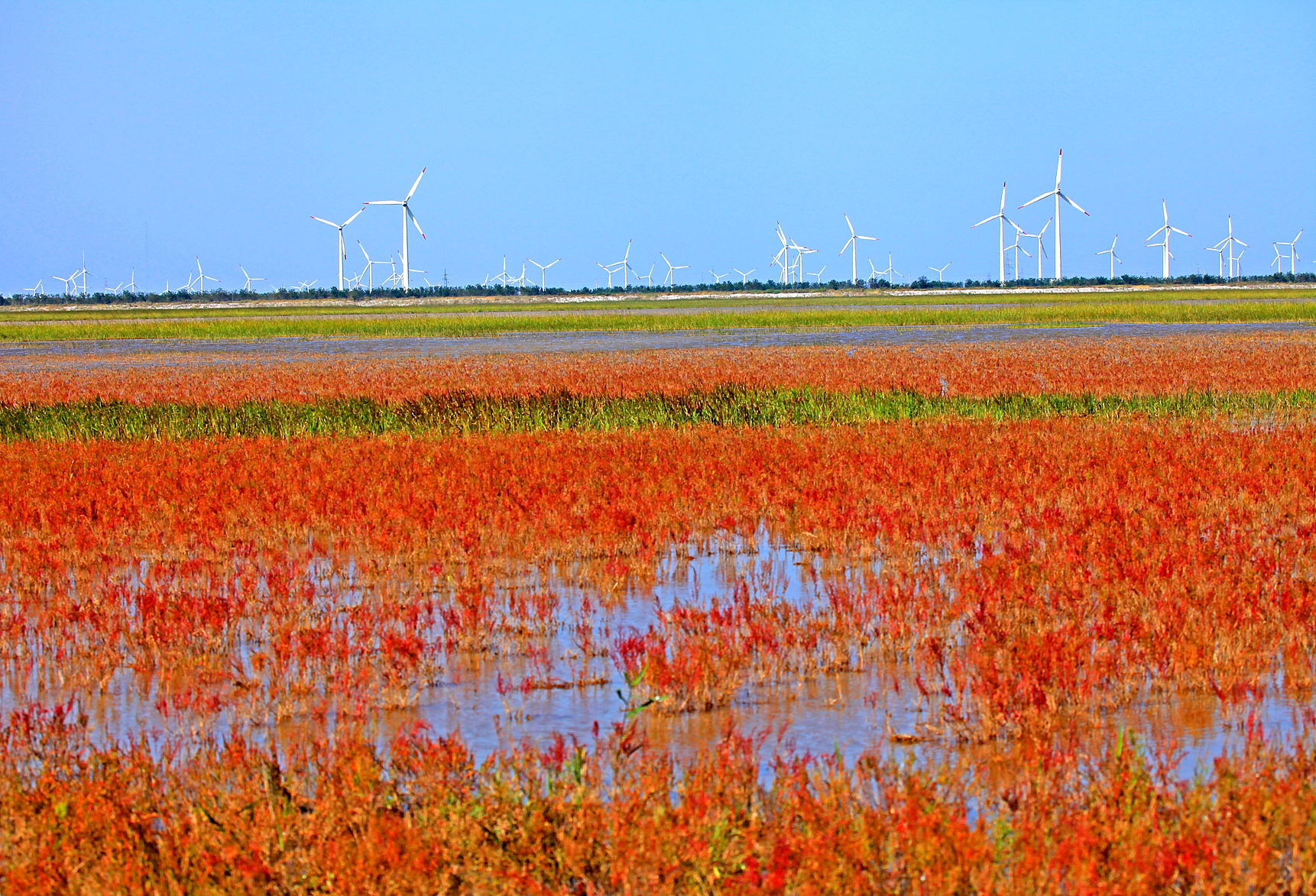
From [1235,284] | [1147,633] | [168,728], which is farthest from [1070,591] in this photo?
[1235,284]

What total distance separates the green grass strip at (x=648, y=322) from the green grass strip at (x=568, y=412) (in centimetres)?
4557

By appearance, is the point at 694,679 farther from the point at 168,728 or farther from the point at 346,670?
the point at 168,728

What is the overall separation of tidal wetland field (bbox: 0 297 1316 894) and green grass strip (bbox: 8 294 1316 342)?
5402cm

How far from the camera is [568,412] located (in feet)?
71.5

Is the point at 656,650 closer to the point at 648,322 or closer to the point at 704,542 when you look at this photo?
the point at 704,542

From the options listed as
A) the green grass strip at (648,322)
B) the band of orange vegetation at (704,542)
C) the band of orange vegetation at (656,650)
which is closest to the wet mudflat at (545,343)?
the green grass strip at (648,322)

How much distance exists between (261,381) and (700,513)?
23321 millimetres

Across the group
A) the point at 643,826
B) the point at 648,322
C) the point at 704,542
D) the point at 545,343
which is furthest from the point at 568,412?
the point at 648,322

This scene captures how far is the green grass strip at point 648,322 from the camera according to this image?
71.1 metres

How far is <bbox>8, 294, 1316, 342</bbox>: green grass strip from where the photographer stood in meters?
71.1

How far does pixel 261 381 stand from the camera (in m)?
33.7

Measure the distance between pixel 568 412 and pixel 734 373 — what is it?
12.5m

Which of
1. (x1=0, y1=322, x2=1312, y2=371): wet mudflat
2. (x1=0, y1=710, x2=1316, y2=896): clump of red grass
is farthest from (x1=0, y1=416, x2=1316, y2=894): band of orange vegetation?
(x1=0, y1=322, x2=1312, y2=371): wet mudflat

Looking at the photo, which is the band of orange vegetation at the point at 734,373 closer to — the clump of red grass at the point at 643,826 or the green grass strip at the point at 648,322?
the clump of red grass at the point at 643,826
